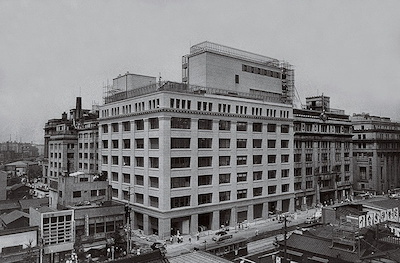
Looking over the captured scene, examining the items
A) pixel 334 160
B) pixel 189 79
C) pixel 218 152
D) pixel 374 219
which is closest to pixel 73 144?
pixel 189 79

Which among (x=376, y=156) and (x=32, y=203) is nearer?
(x=32, y=203)

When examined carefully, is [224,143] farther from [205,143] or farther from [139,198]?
[139,198]

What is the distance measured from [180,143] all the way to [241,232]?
74.2 ft

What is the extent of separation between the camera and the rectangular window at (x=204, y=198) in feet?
230

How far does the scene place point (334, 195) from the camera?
344ft

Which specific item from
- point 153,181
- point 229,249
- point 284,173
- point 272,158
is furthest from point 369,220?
point 284,173

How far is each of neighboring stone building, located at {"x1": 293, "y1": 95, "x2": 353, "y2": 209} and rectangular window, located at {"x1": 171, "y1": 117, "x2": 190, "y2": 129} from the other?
122 ft

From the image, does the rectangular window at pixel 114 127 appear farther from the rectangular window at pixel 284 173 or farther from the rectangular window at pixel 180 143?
the rectangular window at pixel 284 173

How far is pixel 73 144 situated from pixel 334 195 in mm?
88037

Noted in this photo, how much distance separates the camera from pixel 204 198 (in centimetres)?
7075

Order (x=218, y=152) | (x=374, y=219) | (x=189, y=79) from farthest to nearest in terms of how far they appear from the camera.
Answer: (x=189, y=79) < (x=218, y=152) < (x=374, y=219)

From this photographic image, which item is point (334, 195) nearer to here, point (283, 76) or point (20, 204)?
point (283, 76)

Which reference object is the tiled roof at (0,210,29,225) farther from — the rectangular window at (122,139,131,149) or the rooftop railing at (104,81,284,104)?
the rooftop railing at (104,81,284,104)

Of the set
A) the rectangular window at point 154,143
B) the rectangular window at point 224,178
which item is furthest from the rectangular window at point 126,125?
the rectangular window at point 224,178
